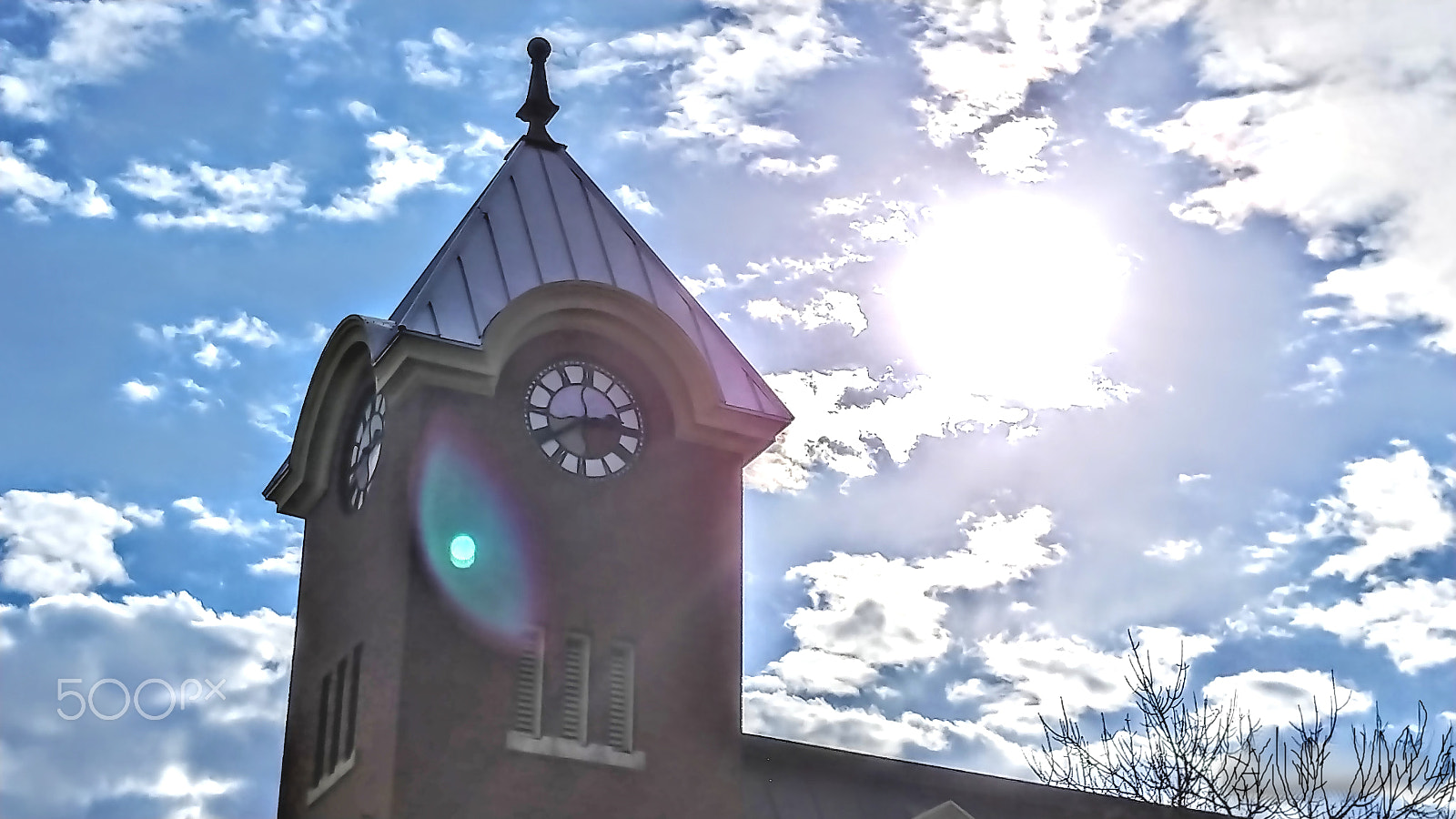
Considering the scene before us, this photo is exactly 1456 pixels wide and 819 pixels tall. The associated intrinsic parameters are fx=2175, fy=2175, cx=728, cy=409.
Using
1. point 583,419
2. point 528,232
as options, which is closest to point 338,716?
point 583,419

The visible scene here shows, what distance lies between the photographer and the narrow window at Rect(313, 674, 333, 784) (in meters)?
26.0

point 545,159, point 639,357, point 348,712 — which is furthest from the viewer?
point 545,159

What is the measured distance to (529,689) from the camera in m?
25.0

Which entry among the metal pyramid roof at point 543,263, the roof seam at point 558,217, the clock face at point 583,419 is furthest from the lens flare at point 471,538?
the roof seam at point 558,217

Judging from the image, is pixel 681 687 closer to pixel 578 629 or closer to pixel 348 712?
pixel 578 629

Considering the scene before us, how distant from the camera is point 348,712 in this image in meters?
25.5

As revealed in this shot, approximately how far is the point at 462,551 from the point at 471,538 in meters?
0.22

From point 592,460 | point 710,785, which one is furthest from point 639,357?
point 710,785

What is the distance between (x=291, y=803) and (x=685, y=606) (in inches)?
211

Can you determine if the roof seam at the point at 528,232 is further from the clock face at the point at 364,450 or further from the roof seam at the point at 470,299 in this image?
the clock face at the point at 364,450

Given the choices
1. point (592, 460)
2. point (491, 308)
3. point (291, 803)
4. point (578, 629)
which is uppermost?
point (491, 308)

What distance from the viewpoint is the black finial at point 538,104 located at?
1201 inches

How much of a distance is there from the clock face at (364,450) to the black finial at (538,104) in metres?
5.26

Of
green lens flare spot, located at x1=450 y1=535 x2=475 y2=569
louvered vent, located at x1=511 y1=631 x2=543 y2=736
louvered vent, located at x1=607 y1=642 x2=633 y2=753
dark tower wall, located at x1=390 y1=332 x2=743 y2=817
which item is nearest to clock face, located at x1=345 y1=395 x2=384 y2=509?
dark tower wall, located at x1=390 y1=332 x2=743 y2=817
